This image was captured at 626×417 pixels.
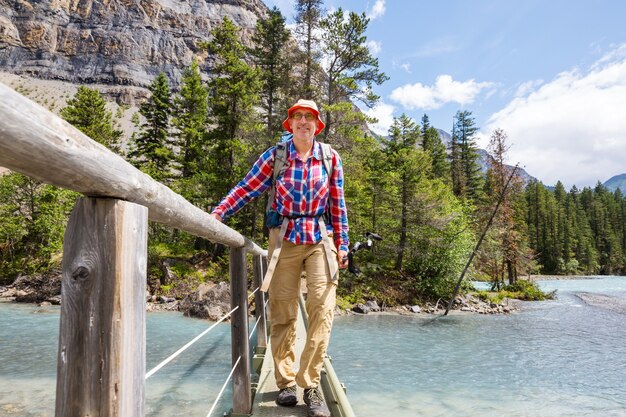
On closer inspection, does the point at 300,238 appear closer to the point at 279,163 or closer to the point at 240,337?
the point at 279,163

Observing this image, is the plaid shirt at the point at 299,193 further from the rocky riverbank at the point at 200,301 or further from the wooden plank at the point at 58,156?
the rocky riverbank at the point at 200,301

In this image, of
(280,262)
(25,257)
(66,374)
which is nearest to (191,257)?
(25,257)

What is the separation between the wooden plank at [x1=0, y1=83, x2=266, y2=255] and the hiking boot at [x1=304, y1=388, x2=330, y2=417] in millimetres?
2086

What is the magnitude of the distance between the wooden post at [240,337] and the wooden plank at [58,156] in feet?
7.59

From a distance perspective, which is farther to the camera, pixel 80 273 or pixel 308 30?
pixel 308 30

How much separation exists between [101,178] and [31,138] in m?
0.21

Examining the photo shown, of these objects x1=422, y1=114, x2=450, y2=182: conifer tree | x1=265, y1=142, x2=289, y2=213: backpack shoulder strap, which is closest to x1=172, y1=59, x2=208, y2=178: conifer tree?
x1=265, y1=142, x2=289, y2=213: backpack shoulder strap

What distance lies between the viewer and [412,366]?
9023 millimetres

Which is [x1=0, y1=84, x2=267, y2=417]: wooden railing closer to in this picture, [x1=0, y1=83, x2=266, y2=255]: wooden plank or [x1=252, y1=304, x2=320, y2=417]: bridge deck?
[x1=0, y1=83, x2=266, y2=255]: wooden plank

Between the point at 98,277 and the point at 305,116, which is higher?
the point at 305,116

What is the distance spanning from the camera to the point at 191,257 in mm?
20938

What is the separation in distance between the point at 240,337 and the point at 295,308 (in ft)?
2.14

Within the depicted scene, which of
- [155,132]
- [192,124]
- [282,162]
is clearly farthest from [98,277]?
[155,132]

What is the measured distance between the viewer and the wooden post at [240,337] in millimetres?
3062
